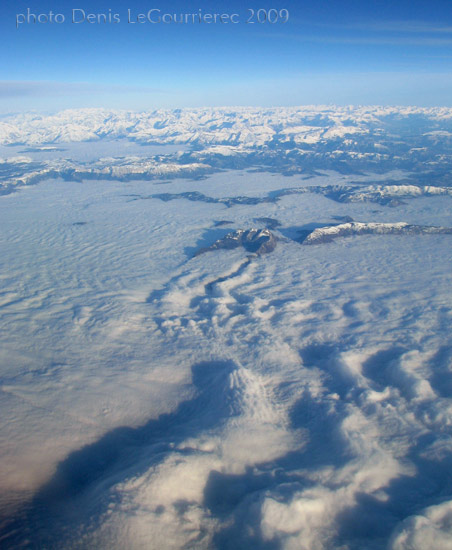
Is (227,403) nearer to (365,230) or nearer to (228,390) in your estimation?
(228,390)

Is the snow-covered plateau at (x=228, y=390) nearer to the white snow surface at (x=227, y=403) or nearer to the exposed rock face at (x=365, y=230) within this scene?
the white snow surface at (x=227, y=403)

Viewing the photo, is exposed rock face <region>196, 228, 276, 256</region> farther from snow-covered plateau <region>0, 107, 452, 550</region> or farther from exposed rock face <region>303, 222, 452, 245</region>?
exposed rock face <region>303, 222, 452, 245</region>

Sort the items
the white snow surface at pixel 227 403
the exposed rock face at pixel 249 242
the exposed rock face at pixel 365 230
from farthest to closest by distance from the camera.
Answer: the exposed rock face at pixel 365 230, the exposed rock face at pixel 249 242, the white snow surface at pixel 227 403

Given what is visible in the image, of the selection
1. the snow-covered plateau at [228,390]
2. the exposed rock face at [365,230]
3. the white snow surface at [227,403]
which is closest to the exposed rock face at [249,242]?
the snow-covered plateau at [228,390]

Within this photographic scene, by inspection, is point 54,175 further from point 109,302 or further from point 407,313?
point 407,313

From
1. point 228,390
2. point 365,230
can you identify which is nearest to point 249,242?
point 365,230

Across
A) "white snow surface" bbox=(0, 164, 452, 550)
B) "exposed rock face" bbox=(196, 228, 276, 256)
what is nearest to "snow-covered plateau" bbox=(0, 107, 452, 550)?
"white snow surface" bbox=(0, 164, 452, 550)
